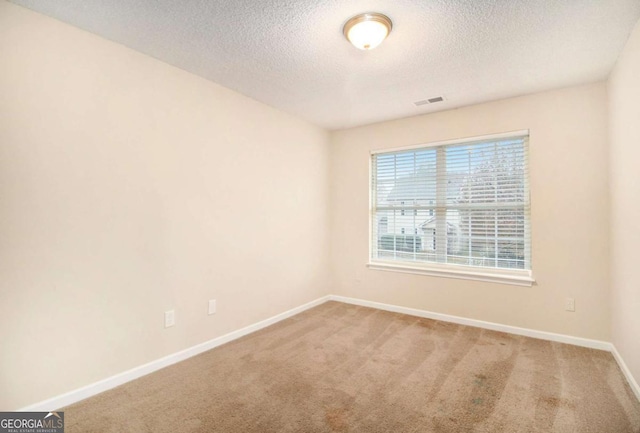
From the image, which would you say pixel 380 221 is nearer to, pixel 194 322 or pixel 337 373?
pixel 337 373

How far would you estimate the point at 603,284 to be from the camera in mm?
2754

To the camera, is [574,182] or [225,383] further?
[574,182]

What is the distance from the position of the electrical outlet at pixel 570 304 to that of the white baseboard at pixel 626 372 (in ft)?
1.28

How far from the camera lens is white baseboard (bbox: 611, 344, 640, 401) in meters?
2.04

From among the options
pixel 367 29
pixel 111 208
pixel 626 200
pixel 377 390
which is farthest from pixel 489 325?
pixel 111 208

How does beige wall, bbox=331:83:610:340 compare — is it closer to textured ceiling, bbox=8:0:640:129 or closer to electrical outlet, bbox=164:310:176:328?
textured ceiling, bbox=8:0:640:129

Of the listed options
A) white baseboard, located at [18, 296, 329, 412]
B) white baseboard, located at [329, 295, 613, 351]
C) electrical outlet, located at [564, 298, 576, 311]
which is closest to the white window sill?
electrical outlet, located at [564, 298, 576, 311]

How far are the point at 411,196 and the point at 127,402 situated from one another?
3.49 meters

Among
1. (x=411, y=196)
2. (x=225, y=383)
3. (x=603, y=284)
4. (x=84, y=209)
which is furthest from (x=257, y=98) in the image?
(x=603, y=284)

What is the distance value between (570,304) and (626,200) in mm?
1168

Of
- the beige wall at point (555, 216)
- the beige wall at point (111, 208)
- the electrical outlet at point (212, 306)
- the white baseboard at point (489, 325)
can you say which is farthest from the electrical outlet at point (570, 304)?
the electrical outlet at point (212, 306)

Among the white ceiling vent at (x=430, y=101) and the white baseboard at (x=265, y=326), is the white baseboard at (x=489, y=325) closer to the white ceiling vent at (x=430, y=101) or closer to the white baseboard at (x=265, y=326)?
the white baseboard at (x=265, y=326)

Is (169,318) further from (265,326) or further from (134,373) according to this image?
(265,326)

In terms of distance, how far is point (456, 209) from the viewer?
358 centimetres
